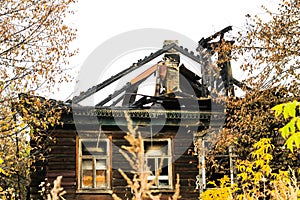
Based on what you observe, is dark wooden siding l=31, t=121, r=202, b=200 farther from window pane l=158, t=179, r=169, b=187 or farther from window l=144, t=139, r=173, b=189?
window pane l=158, t=179, r=169, b=187

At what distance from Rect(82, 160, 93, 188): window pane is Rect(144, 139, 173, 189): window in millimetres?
1856

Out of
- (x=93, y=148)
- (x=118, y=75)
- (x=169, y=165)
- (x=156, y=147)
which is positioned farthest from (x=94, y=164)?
(x=118, y=75)

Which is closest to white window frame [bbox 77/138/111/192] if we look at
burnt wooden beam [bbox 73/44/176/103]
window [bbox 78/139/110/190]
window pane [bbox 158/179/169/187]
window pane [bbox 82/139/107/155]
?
window [bbox 78/139/110/190]

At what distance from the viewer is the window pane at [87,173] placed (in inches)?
685

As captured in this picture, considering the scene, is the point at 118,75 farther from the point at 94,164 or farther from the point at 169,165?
the point at 169,165

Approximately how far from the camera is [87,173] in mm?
17531

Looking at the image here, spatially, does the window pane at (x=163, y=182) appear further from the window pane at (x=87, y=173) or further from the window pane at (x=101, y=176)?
the window pane at (x=87, y=173)

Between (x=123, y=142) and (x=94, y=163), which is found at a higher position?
(x=123, y=142)

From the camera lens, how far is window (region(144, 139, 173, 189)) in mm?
17800

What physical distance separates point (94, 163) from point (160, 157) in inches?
85.3

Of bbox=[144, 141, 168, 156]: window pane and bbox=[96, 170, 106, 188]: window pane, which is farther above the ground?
Result: bbox=[144, 141, 168, 156]: window pane

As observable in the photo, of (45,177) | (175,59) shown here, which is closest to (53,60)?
(45,177)

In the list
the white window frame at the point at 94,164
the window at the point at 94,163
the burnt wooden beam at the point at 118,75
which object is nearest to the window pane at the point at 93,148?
the window at the point at 94,163

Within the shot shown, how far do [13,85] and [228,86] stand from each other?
6.23 meters
